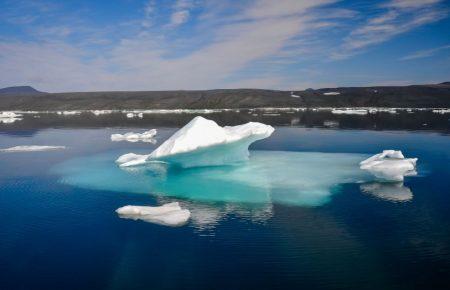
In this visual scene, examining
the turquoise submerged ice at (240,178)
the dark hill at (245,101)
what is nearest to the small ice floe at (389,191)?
the turquoise submerged ice at (240,178)

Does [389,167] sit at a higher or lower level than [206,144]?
lower

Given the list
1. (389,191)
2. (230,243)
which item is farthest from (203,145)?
(230,243)

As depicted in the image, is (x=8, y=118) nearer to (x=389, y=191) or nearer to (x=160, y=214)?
(x=160, y=214)

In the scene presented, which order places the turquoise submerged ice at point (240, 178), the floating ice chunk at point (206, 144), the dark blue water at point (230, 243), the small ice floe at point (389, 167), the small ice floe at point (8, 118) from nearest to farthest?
the dark blue water at point (230, 243) < the turquoise submerged ice at point (240, 178) < the small ice floe at point (389, 167) < the floating ice chunk at point (206, 144) < the small ice floe at point (8, 118)

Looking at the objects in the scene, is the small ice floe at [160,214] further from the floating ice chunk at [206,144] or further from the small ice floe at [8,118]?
the small ice floe at [8,118]

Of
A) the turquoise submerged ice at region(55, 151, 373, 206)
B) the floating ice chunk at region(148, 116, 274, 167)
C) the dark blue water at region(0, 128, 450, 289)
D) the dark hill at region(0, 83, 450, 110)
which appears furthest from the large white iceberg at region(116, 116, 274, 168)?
the dark hill at region(0, 83, 450, 110)

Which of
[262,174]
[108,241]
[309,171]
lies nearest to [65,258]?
[108,241]

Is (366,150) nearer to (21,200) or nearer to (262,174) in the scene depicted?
(262,174)

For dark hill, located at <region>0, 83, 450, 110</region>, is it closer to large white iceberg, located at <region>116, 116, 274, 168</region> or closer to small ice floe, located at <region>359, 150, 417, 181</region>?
large white iceberg, located at <region>116, 116, 274, 168</region>
